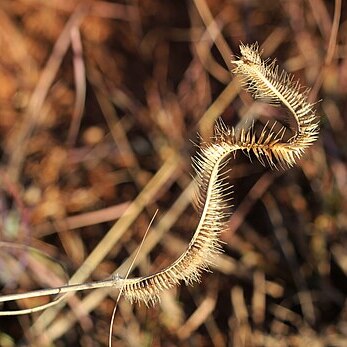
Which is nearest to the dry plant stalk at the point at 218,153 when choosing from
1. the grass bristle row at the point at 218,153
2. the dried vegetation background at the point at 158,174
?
the grass bristle row at the point at 218,153

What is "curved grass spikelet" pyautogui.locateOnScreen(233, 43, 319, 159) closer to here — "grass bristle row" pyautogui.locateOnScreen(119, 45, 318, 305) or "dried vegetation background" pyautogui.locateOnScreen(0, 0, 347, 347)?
"grass bristle row" pyautogui.locateOnScreen(119, 45, 318, 305)

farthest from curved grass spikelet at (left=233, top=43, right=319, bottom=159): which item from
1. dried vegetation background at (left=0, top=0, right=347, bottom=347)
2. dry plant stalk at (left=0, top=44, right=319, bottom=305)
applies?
dried vegetation background at (left=0, top=0, right=347, bottom=347)

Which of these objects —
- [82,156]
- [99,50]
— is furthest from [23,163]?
[99,50]

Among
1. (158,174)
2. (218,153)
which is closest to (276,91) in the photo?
(218,153)

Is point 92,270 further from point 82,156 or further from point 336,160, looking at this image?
point 336,160

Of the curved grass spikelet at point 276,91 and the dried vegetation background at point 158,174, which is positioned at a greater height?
the dried vegetation background at point 158,174

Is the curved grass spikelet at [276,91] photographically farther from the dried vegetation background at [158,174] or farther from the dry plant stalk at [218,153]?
the dried vegetation background at [158,174]

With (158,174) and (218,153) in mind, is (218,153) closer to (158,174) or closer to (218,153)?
(218,153)

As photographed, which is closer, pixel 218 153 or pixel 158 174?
pixel 218 153

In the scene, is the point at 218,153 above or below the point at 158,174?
below
